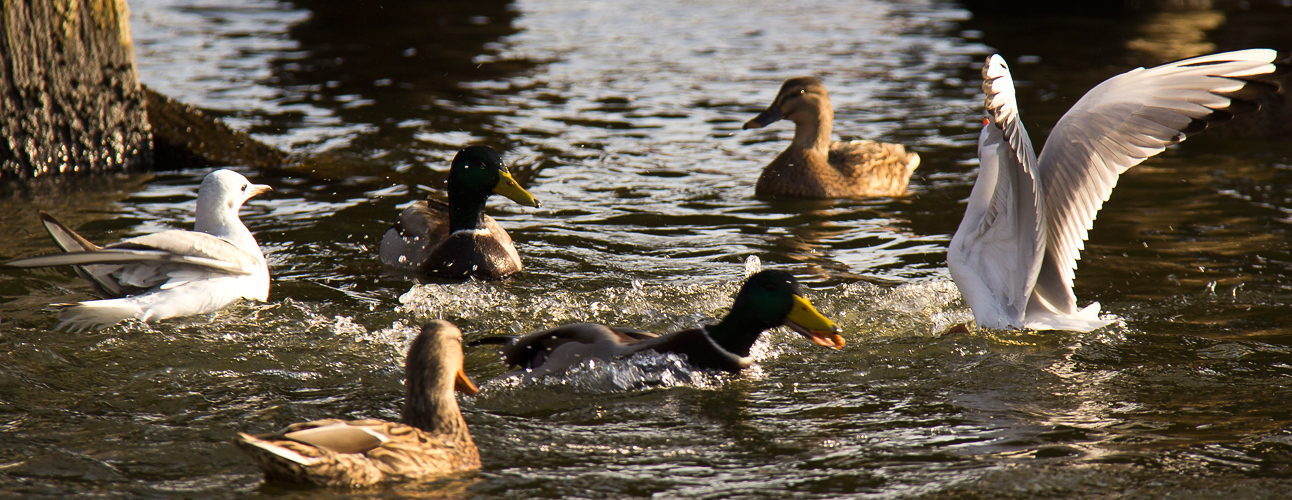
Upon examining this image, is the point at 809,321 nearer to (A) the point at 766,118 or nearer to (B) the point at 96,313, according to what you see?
Result: (B) the point at 96,313

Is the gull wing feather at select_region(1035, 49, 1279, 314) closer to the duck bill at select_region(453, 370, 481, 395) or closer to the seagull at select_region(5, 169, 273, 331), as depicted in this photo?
the duck bill at select_region(453, 370, 481, 395)

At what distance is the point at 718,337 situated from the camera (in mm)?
5414

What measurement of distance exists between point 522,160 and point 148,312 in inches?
184

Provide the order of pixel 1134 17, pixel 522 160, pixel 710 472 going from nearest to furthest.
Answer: pixel 710 472 → pixel 522 160 → pixel 1134 17

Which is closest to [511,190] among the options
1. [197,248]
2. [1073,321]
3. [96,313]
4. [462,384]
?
[197,248]

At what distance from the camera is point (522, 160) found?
10336mm

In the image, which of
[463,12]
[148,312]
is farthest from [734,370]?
[463,12]

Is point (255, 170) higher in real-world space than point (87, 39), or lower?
lower

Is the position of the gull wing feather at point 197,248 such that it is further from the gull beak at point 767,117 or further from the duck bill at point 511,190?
the gull beak at point 767,117

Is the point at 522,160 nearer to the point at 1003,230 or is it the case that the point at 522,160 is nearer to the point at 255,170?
the point at 255,170

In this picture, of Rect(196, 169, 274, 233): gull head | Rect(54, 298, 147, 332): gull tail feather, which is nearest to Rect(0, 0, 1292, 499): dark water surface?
Rect(54, 298, 147, 332): gull tail feather

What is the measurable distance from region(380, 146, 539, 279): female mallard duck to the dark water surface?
211 mm

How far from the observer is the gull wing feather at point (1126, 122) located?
5.66 metres

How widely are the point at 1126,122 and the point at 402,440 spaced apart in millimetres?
3822
